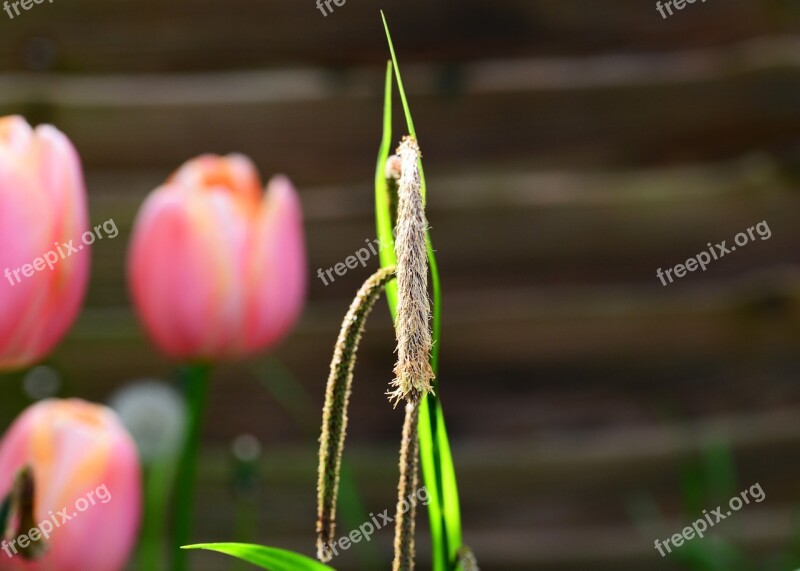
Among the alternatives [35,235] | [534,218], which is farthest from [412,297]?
[534,218]

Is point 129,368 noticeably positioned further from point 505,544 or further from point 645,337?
point 645,337

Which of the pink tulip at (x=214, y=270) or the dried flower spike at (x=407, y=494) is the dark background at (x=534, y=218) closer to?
the pink tulip at (x=214, y=270)

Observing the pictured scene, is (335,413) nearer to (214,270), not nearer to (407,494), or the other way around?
(407,494)

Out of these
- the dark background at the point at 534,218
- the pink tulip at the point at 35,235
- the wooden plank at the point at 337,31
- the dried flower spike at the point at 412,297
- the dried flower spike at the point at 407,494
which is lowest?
the dried flower spike at the point at 407,494

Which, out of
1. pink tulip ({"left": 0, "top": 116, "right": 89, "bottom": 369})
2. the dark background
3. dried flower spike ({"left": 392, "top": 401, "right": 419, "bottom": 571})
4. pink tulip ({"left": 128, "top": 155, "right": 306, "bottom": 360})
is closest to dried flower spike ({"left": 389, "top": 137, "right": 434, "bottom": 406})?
dried flower spike ({"left": 392, "top": 401, "right": 419, "bottom": 571})

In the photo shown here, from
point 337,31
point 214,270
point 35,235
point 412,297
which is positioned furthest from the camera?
point 337,31

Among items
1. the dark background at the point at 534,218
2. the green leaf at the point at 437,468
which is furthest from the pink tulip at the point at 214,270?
the dark background at the point at 534,218

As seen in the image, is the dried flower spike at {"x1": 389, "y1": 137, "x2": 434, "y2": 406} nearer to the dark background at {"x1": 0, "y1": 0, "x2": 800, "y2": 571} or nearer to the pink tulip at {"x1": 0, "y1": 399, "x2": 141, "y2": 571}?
the pink tulip at {"x1": 0, "y1": 399, "x2": 141, "y2": 571}
